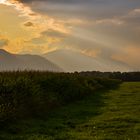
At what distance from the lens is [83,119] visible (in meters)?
23.2

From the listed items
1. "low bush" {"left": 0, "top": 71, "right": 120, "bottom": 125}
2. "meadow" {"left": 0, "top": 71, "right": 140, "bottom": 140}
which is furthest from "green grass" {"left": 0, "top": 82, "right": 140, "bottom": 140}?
"low bush" {"left": 0, "top": 71, "right": 120, "bottom": 125}

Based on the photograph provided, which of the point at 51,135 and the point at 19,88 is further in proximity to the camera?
the point at 19,88

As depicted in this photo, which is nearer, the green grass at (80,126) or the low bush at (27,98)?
the green grass at (80,126)

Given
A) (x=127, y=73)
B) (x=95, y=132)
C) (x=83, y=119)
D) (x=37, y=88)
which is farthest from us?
(x=127, y=73)

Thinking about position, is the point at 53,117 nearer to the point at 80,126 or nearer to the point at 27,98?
Result: the point at 27,98

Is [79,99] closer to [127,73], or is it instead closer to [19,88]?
[19,88]

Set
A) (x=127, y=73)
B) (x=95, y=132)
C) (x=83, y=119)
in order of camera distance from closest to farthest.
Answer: (x=95, y=132) < (x=83, y=119) < (x=127, y=73)

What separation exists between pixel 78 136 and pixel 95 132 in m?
1.40

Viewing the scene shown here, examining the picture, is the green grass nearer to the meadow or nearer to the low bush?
the meadow

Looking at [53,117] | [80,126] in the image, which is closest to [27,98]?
[53,117]

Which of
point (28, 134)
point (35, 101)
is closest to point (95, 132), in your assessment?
point (28, 134)

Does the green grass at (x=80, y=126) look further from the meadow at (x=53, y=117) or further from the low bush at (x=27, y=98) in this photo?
the low bush at (x=27, y=98)

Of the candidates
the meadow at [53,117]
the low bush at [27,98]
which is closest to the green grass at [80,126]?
the meadow at [53,117]

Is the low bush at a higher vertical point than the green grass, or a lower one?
higher
